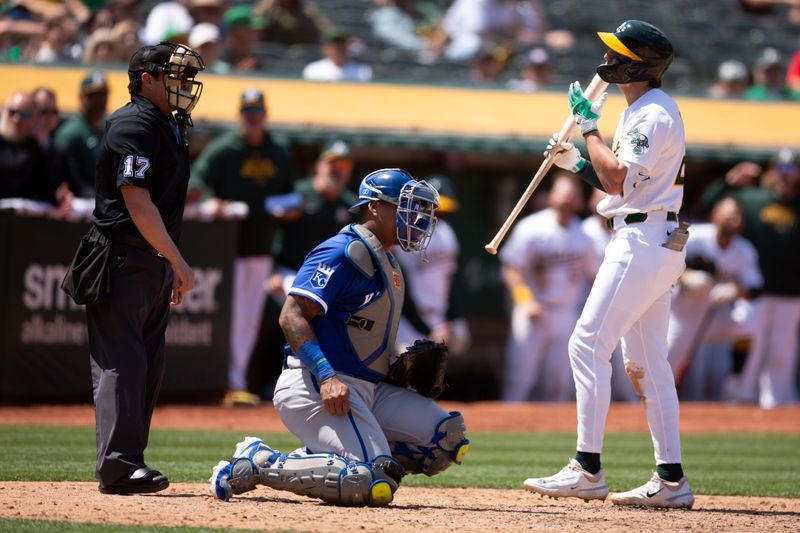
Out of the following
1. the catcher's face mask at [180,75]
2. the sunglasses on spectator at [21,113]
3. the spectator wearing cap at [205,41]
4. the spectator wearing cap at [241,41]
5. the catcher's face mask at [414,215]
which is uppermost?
the spectator wearing cap at [241,41]

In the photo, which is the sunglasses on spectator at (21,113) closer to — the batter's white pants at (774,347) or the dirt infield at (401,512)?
the dirt infield at (401,512)

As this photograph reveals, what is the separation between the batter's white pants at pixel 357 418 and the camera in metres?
5.54

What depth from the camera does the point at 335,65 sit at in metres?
13.6

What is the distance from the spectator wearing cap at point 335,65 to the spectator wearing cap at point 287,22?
3.34ft

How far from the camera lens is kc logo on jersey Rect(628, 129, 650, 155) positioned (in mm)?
5762

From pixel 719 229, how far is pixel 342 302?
8091 mm

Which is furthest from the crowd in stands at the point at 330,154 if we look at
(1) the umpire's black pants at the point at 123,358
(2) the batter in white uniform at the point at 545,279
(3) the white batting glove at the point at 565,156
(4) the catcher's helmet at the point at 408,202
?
(3) the white batting glove at the point at 565,156

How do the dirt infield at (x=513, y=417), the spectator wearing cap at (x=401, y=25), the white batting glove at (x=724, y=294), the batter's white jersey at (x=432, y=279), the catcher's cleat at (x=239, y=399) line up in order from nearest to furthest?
the dirt infield at (x=513, y=417), the catcher's cleat at (x=239, y=399), the batter's white jersey at (x=432, y=279), the white batting glove at (x=724, y=294), the spectator wearing cap at (x=401, y=25)

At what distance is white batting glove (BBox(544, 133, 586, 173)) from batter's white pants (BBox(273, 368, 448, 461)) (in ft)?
4.25

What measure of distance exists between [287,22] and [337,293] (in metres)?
9.71

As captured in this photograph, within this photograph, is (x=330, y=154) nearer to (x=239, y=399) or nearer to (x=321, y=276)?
(x=239, y=399)

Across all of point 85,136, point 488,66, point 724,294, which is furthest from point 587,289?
point 85,136

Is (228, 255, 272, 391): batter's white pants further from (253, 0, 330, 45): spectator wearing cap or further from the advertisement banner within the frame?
(253, 0, 330, 45): spectator wearing cap

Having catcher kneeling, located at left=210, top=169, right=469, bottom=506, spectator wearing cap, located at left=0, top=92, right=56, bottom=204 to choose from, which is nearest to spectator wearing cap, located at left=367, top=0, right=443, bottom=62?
spectator wearing cap, located at left=0, top=92, right=56, bottom=204
